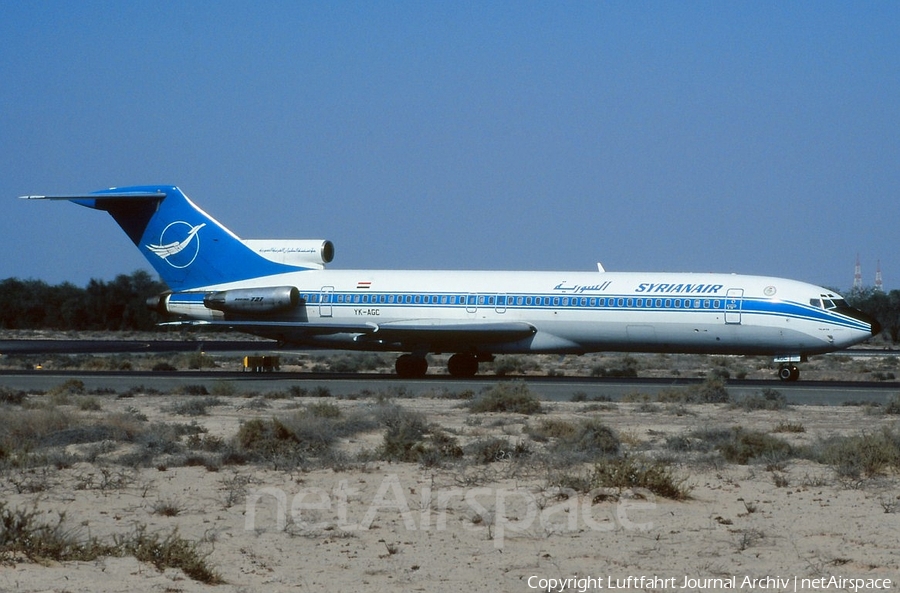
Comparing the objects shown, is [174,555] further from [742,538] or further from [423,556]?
[742,538]

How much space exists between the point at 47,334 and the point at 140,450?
75764 mm

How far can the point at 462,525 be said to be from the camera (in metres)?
11.3

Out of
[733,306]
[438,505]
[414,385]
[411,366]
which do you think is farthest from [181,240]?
[438,505]

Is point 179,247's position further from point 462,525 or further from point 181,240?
point 462,525

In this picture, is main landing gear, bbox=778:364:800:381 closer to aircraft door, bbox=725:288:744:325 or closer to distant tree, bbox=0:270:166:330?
aircraft door, bbox=725:288:744:325

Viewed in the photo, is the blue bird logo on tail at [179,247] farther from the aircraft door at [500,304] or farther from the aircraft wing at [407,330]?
the aircraft door at [500,304]

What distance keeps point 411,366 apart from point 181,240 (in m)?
8.29

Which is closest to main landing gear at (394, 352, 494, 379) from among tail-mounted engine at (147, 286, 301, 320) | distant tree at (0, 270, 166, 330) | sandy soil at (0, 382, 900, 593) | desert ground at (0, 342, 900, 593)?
tail-mounted engine at (147, 286, 301, 320)

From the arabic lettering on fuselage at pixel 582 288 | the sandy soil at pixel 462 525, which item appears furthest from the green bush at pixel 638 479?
the arabic lettering on fuselage at pixel 582 288

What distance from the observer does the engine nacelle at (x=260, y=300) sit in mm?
33406

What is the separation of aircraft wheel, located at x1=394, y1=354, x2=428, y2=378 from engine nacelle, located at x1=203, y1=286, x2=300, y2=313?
354cm

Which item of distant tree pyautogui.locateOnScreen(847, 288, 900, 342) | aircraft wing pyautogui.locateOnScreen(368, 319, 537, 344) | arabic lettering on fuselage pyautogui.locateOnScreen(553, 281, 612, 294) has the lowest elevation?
aircraft wing pyautogui.locateOnScreen(368, 319, 537, 344)

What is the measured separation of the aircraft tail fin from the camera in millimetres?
35469

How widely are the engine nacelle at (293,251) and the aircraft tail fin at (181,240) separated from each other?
0.74 ft
